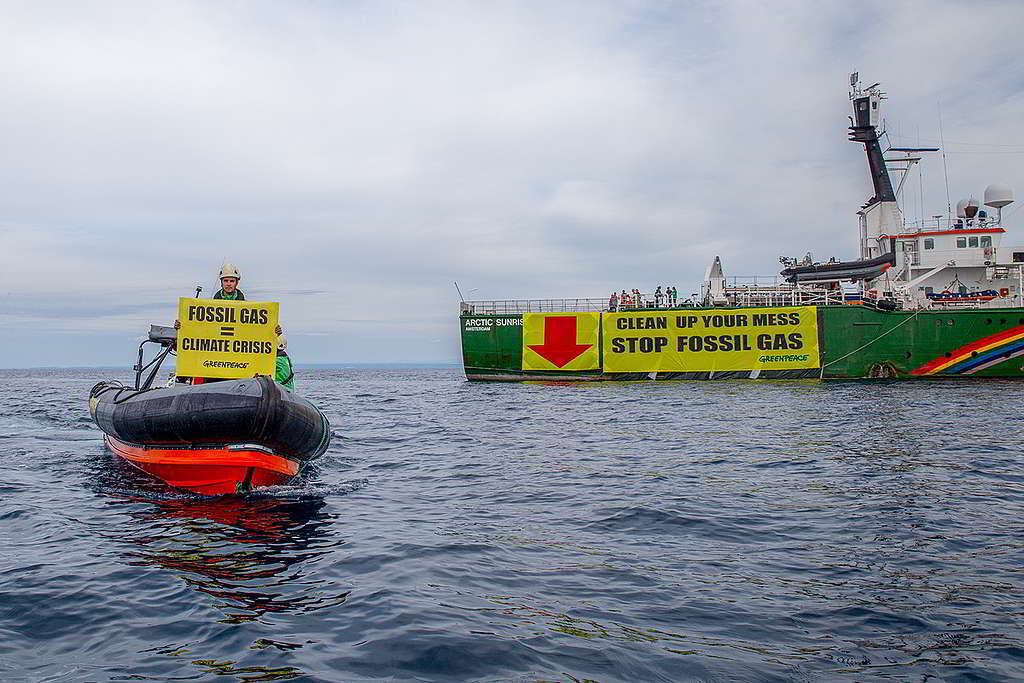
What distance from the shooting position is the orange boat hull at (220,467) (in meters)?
9.62

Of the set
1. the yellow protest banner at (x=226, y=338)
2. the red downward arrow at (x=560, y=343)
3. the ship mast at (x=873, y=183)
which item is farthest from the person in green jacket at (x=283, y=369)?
the ship mast at (x=873, y=183)

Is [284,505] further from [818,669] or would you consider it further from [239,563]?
[818,669]

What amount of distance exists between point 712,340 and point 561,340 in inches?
281

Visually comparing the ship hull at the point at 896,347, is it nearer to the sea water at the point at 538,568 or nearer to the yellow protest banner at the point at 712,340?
the yellow protest banner at the point at 712,340

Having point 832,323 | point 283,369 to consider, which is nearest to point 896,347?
point 832,323

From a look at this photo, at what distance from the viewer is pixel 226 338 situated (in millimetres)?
10344

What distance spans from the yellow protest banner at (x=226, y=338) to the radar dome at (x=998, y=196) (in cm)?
3693

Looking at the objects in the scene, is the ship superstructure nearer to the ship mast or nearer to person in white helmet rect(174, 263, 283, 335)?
the ship mast

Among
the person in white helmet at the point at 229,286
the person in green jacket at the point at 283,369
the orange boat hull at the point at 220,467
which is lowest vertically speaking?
the orange boat hull at the point at 220,467

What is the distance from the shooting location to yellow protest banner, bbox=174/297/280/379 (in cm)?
1016

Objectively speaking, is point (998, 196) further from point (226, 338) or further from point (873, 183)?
point (226, 338)

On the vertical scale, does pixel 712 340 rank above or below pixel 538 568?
above

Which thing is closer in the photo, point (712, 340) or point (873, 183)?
point (712, 340)

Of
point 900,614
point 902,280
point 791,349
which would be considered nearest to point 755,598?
point 900,614
